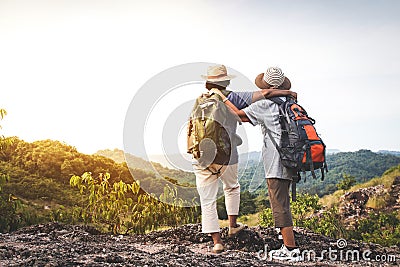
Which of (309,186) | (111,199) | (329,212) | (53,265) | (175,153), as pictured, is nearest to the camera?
(53,265)

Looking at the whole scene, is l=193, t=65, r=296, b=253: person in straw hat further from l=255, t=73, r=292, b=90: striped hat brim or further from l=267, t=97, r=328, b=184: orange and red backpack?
l=267, t=97, r=328, b=184: orange and red backpack

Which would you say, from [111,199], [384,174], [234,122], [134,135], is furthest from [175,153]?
[384,174]

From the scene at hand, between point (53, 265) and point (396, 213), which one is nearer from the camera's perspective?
point (53, 265)

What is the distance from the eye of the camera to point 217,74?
3.88 metres

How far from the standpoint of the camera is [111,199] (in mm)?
5398

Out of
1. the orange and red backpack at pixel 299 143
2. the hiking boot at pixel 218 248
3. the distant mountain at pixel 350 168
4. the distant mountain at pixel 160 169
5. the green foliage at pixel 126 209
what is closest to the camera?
the orange and red backpack at pixel 299 143

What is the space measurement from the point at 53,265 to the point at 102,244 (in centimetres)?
113

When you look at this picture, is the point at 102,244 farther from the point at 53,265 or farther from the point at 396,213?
the point at 396,213

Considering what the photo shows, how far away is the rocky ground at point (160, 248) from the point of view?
332 centimetres

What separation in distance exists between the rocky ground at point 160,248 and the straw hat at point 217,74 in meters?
1.23

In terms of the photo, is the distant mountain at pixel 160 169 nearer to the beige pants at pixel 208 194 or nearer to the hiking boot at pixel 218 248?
the beige pants at pixel 208 194

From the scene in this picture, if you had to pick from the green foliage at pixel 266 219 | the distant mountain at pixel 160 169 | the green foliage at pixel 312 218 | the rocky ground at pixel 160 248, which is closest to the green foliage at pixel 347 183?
the green foliage at pixel 312 218

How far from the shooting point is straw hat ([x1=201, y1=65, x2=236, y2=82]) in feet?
12.7

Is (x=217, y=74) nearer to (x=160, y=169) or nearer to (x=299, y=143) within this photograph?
(x=299, y=143)
